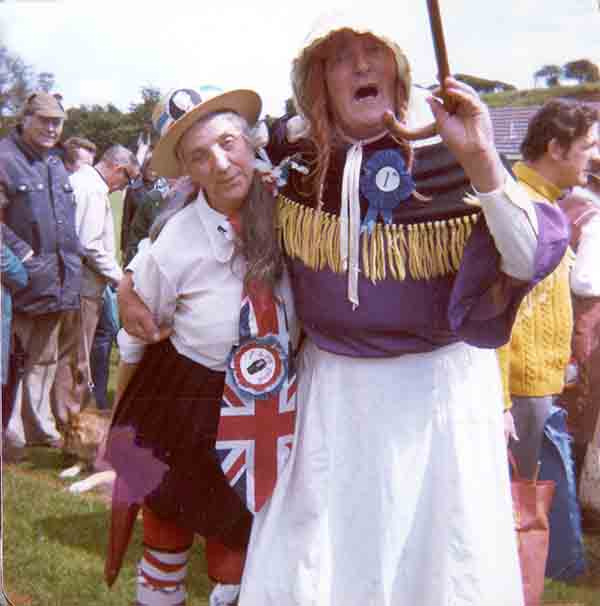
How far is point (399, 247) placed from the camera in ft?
4.96

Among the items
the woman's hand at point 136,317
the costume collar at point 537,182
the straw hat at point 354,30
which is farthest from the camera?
the costume collar at point 537,182

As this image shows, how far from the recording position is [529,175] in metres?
1.84

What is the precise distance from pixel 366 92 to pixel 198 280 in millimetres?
477

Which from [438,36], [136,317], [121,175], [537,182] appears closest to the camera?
[438,36]

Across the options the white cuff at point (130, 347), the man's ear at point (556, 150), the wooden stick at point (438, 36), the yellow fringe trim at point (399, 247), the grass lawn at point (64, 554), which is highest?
the wooden stick at point (438, 36)

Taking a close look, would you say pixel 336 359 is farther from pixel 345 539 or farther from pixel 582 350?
pixel 582 350

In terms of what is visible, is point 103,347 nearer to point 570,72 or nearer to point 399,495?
point 399,495

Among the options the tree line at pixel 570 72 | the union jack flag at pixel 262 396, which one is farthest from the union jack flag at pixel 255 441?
the tree line at pixel 570 72

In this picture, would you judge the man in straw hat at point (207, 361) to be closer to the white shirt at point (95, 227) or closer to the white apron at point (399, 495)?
the white apron at point (399, 495)

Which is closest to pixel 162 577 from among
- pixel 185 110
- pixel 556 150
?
pixel 185 110

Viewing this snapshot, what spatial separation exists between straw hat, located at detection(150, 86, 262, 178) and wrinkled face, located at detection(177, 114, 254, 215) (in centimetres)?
2

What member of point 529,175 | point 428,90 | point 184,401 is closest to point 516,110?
point 529,175

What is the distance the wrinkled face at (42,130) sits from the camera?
2018 mm

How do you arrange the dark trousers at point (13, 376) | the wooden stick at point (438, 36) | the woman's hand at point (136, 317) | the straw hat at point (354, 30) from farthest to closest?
the dark trousers at point (13, 376)
the woman's hand at point (136, 317)
the straw hat at point (354, 30)
the wooden stick at point (438, 36)
